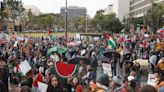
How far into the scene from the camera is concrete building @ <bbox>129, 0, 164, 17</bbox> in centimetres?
12725

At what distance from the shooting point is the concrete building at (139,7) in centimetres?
12725

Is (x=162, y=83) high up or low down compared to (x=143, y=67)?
up

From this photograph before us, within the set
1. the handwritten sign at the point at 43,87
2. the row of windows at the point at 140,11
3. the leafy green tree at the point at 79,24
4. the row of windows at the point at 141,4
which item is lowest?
the leafy green tree at the point at 79,24

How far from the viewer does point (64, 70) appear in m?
10.5

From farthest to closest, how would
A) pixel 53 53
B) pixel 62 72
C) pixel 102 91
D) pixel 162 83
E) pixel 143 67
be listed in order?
pixel 143 67
pixel 53 53
pixel 62 72
pixel 162 83
pixel 102 91

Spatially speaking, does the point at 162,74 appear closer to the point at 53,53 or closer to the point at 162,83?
the point at 162,83

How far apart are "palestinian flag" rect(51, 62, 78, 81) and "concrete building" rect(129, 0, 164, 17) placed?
11057 cm

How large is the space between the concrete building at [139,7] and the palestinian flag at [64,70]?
111m

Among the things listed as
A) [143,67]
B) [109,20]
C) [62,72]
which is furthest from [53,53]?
[109,20]

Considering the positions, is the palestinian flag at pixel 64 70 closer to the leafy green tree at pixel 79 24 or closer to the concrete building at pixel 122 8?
the leafy green tree at pixel 79 24

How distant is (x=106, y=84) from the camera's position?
770cm

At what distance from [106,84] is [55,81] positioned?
98cm

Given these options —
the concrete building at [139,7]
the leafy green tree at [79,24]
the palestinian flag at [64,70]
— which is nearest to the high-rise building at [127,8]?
the concrete building at [139,7]

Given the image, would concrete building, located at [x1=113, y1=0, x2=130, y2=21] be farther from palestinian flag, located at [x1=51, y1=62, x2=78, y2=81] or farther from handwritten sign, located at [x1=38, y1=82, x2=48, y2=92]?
handwritten sign, located at [x1=38, y1=82, x2=48, y2=92]
